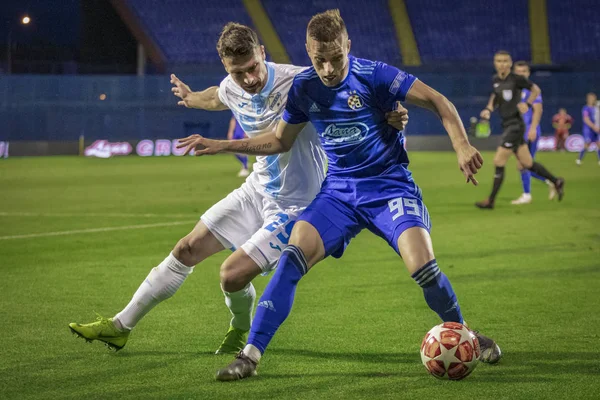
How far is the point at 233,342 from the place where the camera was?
238 inches

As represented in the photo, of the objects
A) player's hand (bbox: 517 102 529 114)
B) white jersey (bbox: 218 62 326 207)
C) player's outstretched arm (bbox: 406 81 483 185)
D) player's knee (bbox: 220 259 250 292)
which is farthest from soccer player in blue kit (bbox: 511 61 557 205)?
player's outstretched arm (bbox: 406 81 483 185)

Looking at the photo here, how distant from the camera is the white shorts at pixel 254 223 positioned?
5.70m

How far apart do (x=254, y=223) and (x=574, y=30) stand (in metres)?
38.4

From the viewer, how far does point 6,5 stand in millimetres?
41156

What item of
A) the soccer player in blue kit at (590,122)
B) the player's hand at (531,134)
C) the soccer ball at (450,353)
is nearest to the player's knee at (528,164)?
the player's hand at (531,134)

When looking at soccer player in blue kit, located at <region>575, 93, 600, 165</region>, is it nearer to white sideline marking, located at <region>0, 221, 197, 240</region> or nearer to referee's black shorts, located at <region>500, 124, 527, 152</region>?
referee's black shorts, located at <region>500, 124, 527, 152</region>

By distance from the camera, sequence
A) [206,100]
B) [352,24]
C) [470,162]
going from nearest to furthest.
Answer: [470,162]
[206,100]
[352,24]

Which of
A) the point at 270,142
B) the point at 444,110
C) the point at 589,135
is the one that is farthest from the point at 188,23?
the point at 444,110

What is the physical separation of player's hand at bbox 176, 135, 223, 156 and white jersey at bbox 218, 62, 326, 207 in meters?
0.56

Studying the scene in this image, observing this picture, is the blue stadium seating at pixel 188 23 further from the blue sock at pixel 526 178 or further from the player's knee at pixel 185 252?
the player's knee at pixel 185 252

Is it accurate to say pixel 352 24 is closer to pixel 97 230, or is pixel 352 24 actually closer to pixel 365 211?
pixel 97 230

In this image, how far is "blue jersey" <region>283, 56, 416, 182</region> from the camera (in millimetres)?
5410

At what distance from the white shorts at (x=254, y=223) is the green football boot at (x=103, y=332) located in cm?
83

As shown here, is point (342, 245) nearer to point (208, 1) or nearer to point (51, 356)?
point (51, 356)
